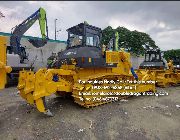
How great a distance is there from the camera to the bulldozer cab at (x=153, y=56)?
13.0 meters

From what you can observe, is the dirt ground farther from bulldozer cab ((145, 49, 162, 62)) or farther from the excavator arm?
the excavator arm

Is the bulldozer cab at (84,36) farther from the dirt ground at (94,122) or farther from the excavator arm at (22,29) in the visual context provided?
the excavator arm at (22,29)

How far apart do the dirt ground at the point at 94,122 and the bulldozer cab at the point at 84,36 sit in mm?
2006

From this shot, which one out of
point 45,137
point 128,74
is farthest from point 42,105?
point 128,74

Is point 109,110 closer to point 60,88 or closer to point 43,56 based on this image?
point 60,88

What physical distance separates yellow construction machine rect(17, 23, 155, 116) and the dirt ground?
393 mm

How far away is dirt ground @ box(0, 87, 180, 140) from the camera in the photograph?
520cm

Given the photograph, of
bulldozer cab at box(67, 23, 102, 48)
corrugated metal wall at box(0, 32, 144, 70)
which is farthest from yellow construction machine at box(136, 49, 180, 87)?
corrugated metal wall at box(0, 32, 144, 70)

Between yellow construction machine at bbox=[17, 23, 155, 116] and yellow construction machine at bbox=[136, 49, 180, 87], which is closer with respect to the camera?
yellow construction machine at bbox=[17, 23, 155, 116]

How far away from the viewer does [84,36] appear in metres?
7.39

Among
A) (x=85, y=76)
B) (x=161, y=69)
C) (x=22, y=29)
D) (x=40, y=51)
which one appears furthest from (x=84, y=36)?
(x=40, y=51)

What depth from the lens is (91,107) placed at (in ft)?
22.8

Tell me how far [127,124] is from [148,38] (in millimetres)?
32774

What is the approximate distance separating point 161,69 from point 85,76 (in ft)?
20.7
